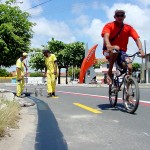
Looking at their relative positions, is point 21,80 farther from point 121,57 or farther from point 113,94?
point 121,57

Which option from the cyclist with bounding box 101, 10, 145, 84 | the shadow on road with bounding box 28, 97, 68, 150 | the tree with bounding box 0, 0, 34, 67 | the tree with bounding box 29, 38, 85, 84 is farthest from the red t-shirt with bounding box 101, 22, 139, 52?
the tree with bounding box 29, 38, 85, 84

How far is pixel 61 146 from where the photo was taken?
442cm

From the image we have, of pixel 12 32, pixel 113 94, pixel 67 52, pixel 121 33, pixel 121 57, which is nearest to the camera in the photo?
pixel 121 57

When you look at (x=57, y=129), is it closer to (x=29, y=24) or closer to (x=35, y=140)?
(x=35, y=140)

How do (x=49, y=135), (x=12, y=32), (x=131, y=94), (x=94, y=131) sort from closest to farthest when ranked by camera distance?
(x=49, y=135)
(x=94, y=131)
(x=131, y=94)
(x=12, y=32)

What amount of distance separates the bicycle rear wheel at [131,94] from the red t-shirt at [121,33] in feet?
2.64

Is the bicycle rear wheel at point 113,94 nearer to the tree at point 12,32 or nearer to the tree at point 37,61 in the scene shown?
the tree at point 12,32

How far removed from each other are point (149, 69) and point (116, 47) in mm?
83415

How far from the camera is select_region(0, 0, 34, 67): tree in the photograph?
56.6ft

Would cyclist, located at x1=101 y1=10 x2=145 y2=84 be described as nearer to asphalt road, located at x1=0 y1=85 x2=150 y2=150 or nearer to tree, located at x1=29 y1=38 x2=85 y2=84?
asphalt road, located at x1=0 y1=85 x2=150 y2=150

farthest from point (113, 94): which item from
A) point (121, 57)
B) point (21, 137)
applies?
point (21, 137)

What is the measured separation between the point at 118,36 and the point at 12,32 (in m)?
10.4

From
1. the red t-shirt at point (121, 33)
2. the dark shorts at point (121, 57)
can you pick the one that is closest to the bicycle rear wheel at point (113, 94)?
the dark shorts at point (121, 57)

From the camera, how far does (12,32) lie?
17.4m
